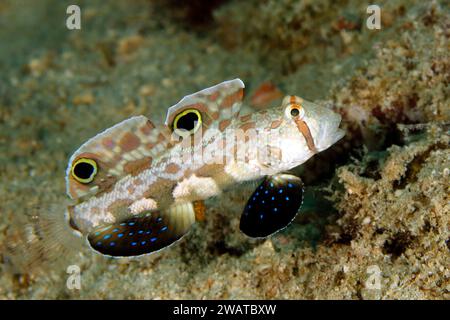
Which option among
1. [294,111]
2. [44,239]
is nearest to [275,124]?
[294,111]

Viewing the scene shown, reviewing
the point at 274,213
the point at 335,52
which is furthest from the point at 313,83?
the point at 274,213

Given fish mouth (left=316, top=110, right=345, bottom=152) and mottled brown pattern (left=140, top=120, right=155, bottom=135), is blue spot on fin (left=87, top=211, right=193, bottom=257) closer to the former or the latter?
mottled brown pattern (left=140, top=120, right=155, bottom=135)

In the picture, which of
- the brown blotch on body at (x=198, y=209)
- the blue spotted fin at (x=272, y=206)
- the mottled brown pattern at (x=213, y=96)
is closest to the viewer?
the blue spotted fin at (x=272, y=206)

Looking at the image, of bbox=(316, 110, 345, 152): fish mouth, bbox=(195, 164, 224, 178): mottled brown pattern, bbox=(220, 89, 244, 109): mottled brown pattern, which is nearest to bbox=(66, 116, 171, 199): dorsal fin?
bbox=(195, 164, 224, 178): mottled brown pattern

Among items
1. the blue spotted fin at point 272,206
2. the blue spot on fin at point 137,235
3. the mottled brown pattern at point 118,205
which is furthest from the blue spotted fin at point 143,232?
the blue spotted fin at point 272,206

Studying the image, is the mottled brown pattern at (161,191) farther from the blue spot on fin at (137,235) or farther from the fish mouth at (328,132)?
the fish mouth at (328,132)

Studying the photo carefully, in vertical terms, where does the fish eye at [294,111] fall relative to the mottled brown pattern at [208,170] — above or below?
above
